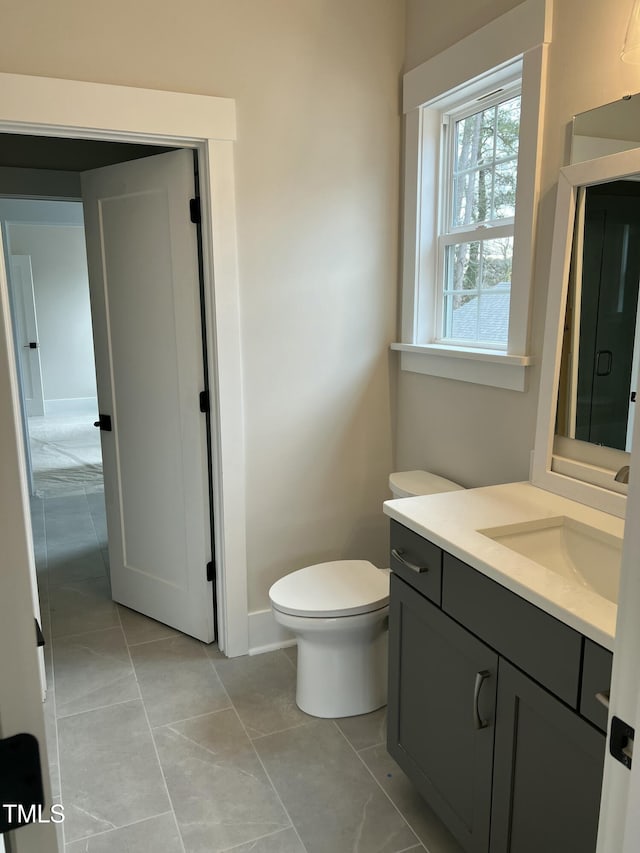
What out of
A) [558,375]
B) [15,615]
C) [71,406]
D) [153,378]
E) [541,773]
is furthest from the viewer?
[71,406]

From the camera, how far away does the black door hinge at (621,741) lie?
82 cm

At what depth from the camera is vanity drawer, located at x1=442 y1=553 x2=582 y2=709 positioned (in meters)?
1.25

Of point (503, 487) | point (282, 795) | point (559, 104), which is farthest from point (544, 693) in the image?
point (559, 104)

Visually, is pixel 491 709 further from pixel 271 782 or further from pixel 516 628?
pixel 271 782

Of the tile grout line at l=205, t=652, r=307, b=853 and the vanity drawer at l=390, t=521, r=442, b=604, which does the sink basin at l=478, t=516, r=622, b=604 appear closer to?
the vanity drawer at l=390, t=521, r=442, b=604

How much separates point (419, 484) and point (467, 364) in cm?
51

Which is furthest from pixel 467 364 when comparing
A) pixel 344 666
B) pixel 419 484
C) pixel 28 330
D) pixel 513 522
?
pixel 28 330

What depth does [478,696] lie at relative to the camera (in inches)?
58.9

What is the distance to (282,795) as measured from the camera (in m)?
2.01

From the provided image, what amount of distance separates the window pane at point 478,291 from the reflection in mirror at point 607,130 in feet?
1.56

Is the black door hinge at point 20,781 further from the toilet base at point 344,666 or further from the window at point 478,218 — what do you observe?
the window at point 478,218

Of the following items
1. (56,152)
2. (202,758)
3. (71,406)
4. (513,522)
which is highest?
(56,152)

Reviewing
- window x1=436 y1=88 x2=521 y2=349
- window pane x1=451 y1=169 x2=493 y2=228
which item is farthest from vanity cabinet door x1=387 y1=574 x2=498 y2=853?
window pane x1=451 y1=169 x2=493 y2=228

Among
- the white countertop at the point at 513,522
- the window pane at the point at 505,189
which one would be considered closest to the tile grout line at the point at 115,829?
the white countertop at the point at 513,522
